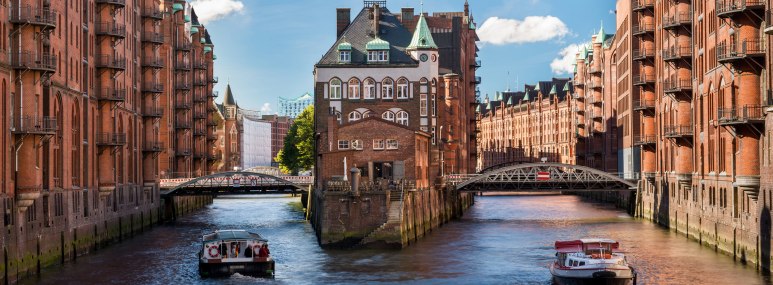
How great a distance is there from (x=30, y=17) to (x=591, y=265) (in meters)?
29.8

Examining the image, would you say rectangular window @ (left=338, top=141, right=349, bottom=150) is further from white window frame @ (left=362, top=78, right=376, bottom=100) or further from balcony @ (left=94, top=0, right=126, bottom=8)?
white window frame @ (left=362, top=78, right=376, bottom=100)

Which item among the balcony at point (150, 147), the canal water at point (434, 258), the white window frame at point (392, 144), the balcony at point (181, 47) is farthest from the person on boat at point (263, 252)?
the balcony at point (181, 47)

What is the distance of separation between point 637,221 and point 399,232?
36.9 m

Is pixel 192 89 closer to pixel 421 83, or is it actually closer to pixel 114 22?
pixel 421 83

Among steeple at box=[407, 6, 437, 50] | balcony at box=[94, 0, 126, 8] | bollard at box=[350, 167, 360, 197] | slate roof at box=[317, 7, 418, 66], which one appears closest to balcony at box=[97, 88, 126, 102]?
balcony at box=[94, 0, 126, 8]

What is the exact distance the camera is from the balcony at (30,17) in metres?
55.4

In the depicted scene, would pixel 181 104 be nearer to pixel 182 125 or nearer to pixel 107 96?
pixel 182 125

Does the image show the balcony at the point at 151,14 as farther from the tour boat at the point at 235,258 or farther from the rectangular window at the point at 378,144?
the tour boat at the point at 235,258

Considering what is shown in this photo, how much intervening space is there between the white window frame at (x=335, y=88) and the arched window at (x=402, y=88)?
5.50 metres

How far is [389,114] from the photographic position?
4242 inches

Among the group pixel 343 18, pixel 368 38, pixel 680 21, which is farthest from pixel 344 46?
pixel 680 21

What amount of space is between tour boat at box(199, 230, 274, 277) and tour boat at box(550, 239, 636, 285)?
15.4 metres

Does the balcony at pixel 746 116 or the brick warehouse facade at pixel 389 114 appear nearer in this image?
the balcony at pixel 746 116

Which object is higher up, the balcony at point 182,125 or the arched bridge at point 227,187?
the balcony at point 182,125
